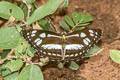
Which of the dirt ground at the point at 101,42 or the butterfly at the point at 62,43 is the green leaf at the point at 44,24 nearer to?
the butterfly at the point at 62,43

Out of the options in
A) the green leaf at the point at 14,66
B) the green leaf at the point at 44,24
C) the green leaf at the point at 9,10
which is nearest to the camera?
the green leaf at the point at 14,66

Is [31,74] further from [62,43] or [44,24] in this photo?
[44,24]

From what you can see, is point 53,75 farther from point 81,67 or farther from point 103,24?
point 103,24

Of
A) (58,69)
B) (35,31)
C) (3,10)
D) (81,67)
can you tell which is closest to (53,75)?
(58,69)

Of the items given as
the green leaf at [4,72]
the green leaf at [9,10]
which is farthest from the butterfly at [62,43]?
the green leaf at [4,72]

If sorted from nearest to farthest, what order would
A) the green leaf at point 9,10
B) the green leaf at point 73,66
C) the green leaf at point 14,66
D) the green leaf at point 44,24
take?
the green leaf at point 14,66 < the green leaf at point 9,10 < the green leaf at point 73,66 < the green leaf at point 44,24

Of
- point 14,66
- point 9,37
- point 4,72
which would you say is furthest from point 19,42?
point 4,72
